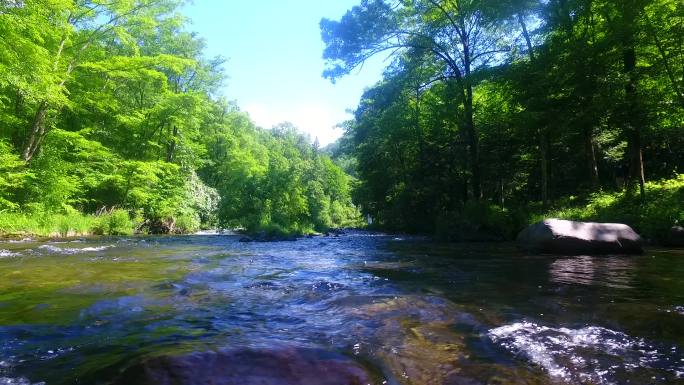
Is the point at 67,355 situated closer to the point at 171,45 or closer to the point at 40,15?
the point at 40,15

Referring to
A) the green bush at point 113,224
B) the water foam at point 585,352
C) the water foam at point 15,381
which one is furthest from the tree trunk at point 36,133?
the water foam at point 585,352

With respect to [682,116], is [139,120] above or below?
above

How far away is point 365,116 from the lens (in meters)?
36.4

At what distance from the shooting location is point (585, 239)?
9609 mm

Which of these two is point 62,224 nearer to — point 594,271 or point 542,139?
point 594,271

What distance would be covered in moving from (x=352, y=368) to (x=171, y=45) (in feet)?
113

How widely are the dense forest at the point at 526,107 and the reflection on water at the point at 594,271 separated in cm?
468

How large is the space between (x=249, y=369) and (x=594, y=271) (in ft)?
21.8

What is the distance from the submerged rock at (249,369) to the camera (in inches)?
Result: 90.8

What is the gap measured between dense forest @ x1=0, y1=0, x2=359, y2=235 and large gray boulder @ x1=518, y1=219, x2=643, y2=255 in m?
14.9

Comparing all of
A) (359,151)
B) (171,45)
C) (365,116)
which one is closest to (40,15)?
(171,45)

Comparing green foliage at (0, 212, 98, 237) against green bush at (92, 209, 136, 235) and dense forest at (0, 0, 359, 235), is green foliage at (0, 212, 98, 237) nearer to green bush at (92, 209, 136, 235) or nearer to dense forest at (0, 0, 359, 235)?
dense forest at (0, 0, 359, 235)

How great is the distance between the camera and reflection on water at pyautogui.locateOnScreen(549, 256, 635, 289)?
594 centimetres

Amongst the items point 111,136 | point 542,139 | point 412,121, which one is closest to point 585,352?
point 542,139
